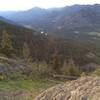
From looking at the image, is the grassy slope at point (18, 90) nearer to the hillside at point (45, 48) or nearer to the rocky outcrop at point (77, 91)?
the rocky outcrop at point (77, 91)

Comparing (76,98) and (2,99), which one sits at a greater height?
(76,98)

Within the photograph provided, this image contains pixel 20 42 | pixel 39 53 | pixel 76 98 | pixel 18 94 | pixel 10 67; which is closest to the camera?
pixel 76 98

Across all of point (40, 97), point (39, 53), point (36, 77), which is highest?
point (40, 97)

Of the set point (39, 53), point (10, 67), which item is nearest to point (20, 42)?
point (39, 53)

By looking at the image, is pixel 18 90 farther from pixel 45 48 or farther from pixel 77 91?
pixel 45 48

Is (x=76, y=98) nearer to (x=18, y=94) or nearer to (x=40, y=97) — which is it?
(x=40, y=97)

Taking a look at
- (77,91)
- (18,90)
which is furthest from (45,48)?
(77,91)

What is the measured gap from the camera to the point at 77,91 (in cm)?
608

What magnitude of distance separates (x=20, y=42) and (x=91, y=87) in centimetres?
11193

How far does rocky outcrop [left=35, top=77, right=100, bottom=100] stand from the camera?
5.82 metres

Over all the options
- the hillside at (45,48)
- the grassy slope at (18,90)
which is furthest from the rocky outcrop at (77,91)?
the hillside at (45,48)

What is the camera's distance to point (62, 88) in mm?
6570

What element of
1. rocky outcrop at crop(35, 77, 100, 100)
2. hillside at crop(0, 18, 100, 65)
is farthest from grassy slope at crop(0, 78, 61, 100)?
hillside at crop(0, 18, 100, 65)

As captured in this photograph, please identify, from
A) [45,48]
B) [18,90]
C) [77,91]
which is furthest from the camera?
[45,48]
